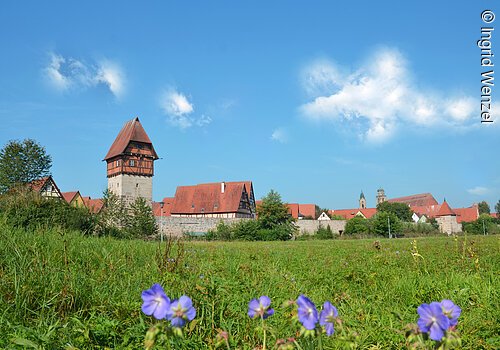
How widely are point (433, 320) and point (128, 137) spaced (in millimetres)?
47577

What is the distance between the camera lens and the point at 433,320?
1.07 metres

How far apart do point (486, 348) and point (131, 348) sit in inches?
96.6

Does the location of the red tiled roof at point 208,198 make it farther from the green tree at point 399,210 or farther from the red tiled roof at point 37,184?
the green tree at point 399,210

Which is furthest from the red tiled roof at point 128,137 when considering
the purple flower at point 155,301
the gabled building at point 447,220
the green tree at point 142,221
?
the gabled building at point 447,220

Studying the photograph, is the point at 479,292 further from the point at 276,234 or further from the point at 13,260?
the point at 276,234

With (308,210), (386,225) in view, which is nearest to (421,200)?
(308,210)

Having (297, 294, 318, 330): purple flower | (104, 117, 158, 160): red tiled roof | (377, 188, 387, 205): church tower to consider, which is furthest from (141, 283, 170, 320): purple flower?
(377, 188, 387, 205): church tower

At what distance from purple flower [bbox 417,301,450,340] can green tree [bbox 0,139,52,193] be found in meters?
42.4

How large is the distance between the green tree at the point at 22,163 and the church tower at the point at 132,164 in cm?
719

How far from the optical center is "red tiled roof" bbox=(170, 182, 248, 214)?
5384 centimetres

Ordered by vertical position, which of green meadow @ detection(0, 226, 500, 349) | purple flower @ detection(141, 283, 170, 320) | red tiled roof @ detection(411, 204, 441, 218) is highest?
red tiled roof @ detection(411, 204, 441, 218)

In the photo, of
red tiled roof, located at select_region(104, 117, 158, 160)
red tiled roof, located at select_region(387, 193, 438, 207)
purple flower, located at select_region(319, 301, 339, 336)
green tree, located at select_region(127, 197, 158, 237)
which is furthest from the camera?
red tiled roof, located at select_region(387, 193, 438, 207)

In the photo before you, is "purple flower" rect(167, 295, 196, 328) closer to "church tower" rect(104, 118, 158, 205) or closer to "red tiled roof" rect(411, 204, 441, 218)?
"church tower" rect(104, 118, 158, 205)

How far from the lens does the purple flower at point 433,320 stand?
105 cm
